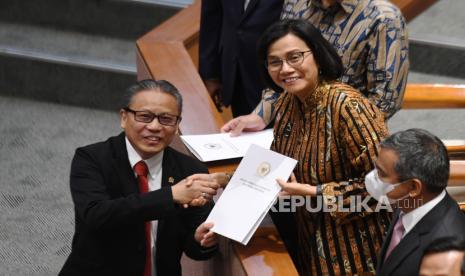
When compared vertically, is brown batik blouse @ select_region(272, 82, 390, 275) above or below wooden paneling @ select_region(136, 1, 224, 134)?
above

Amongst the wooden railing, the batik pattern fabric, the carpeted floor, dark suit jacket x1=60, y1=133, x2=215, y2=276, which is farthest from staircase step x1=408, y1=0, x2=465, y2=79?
dark suit jacket x1=60, y1=133, x2=215, y2=276

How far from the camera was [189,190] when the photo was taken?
6.32 feet

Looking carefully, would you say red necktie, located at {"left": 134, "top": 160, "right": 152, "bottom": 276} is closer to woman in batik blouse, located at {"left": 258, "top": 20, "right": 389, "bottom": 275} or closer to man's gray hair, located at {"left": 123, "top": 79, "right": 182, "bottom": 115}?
man's gray hair, located at {"left": 123, "top": 79, "right": 182, "bottom": 115}

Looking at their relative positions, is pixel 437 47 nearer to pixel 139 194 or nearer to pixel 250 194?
pixel 250 194

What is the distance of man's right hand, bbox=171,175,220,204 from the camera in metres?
1.92

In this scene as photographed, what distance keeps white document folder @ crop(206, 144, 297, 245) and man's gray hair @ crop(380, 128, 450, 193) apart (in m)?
0.34

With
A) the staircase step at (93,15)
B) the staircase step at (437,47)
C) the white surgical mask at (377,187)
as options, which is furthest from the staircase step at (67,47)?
the white surgical mask at (377,187)

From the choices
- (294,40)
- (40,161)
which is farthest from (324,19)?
(40,161)

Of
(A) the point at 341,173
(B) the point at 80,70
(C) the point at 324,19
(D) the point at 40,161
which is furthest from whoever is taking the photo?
(B) the point at 80,70

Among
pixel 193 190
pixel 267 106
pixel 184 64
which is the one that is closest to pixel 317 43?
pixel 193 190

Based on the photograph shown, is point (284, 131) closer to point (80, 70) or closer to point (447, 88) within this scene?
point (447, 88)

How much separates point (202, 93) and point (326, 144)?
1.05m

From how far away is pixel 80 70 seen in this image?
416 centimetres

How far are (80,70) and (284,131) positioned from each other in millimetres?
2336
